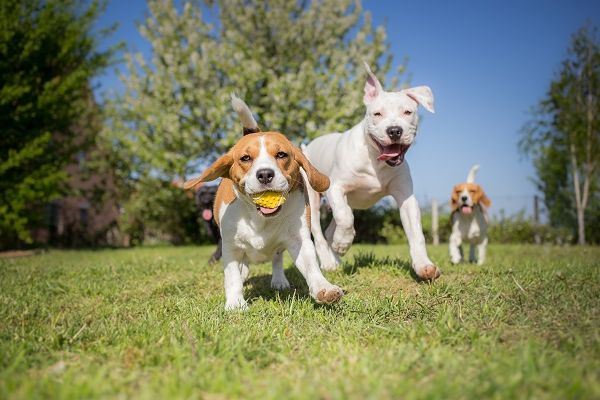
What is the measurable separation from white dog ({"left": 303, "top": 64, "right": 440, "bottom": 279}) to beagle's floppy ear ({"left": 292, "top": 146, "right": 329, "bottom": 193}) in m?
0.88

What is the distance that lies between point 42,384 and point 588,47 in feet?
69.2

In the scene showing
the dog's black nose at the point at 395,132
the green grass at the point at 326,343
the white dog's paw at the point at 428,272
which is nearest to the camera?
the green grass at the point at 326,343

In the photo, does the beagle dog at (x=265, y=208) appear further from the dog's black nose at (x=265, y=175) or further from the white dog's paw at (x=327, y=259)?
the white dog's paw at (x=327, y=259)

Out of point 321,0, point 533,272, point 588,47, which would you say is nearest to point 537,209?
point 588,47

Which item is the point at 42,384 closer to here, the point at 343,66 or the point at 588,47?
the point at 343,66

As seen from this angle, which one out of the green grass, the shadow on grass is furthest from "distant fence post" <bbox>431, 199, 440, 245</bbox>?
the green grass

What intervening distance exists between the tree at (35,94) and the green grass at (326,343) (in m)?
10.5

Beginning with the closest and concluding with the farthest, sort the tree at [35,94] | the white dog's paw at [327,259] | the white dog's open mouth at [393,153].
→ the white dog's open mouth at [393,153] < the white dog's paw at [327,259] < the tree at [35,94]

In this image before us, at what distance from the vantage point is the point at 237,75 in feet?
57.3

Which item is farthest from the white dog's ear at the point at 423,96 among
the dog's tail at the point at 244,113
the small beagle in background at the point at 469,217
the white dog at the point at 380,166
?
the small beagle in background at the point at 469,217

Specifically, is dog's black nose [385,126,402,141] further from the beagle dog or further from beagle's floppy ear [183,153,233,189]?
beagle's floppy ear [183,153,233,189]

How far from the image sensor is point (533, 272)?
4652 millimetres

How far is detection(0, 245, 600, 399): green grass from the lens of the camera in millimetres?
1795

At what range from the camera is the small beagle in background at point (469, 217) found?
26.2 feet
